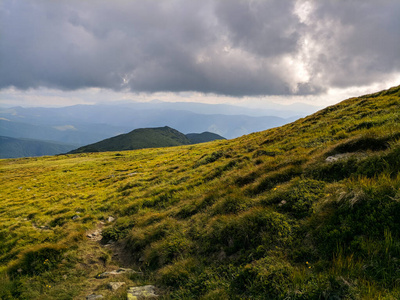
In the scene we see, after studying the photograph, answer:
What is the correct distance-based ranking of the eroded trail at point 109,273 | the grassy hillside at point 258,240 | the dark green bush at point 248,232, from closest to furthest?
the grassy hillside at point 258,240
the dark green bush at point 248,232
the eroded trail at point 109,273

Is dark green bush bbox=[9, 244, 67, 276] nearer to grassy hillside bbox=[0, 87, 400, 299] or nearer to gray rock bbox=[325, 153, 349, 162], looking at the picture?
grassy hillside bbox=[0, 87, 400, 299]

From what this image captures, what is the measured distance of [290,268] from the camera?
5.09 m

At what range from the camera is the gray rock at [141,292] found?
6.16 m

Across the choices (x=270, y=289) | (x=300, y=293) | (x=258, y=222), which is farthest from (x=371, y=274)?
(x=258, y=222)

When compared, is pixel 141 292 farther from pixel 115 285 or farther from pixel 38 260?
pixel 38 260

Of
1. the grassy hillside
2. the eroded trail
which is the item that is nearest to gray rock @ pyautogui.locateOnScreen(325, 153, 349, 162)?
the grassy hillside

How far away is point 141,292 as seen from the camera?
Result: 6414 millimetres

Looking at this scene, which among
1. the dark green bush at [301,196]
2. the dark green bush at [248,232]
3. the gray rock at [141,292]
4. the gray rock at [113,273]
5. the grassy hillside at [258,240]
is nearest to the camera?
the grassy hillside at [258,240]

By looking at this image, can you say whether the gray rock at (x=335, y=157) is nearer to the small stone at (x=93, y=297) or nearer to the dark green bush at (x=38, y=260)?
the small stone at (x=93, y=297)

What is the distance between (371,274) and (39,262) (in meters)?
12.2

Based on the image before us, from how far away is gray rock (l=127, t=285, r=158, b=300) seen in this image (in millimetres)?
6164

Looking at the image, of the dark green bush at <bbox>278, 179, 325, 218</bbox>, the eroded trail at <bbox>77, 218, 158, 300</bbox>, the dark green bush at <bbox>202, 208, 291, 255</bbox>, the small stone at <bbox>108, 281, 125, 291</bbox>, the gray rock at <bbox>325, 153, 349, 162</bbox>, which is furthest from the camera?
the gray rock at <bbox>325, 153, 349, 162</bbox>

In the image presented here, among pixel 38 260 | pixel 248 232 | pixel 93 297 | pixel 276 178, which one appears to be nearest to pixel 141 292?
pixel 93 297

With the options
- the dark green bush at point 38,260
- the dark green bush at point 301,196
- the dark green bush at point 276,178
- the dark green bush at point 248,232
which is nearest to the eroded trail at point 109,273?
the dark green bush at point 38,260
